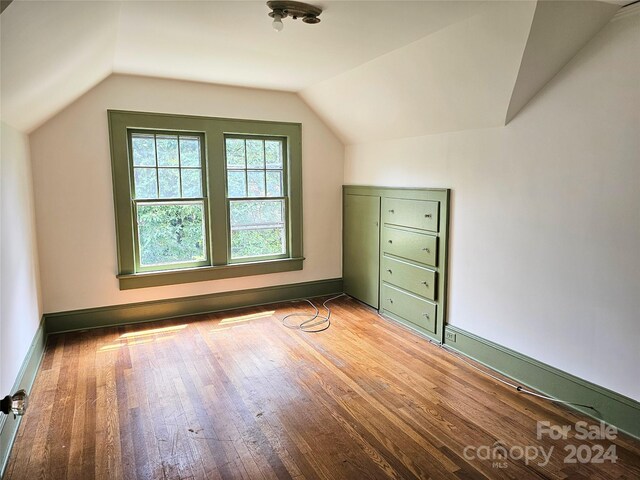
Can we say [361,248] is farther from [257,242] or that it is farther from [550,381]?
[550,381]

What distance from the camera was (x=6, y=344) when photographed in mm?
2471

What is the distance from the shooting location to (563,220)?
9.11 ft

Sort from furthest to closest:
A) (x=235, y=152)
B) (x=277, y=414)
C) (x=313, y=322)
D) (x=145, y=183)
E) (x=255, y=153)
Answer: (x=255, y=153), (x=235, y=152), (x=313, y=322), (x=145, y=183), (x=277, y=414)

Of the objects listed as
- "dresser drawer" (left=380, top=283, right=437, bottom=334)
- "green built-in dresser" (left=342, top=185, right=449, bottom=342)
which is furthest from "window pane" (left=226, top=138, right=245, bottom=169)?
"dresser drawer" (left=380, top=283, right=437, bottom=334)

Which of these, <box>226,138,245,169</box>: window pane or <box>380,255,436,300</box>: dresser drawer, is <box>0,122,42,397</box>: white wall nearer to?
<box>226,138,245,169</box>: window pane

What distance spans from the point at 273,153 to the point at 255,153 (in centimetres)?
21

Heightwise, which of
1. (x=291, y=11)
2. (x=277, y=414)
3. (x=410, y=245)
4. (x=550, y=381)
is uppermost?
(x=291, y=11)

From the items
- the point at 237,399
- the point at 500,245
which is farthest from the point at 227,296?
the point at 500,245

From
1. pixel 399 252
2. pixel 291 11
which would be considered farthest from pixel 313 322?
pixel 291 11

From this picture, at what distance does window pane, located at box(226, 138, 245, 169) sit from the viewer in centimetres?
464

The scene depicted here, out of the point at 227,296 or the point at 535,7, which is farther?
the point at 227,296

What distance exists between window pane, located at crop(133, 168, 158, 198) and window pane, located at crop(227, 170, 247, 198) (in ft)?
2.45

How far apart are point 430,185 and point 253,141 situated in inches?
78.3

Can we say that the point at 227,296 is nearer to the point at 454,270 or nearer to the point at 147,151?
the point at 147,151
